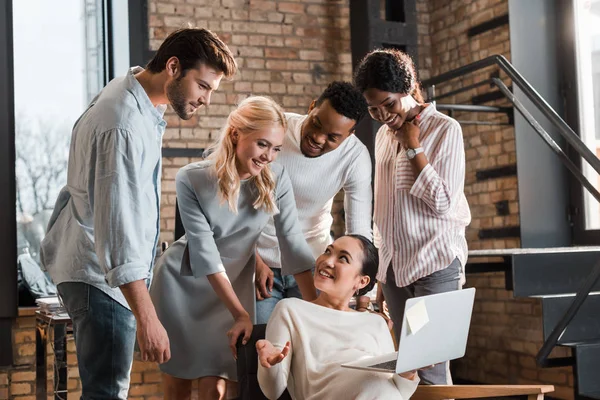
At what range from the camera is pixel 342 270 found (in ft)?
7.85

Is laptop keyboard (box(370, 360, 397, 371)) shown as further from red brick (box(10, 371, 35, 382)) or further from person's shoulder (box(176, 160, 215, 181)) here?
red brick (box(10, 371, 35, 382))

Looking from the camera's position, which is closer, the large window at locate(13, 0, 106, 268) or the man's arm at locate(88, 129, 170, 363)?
the man's arm at locate(88, 129, 170, 363)

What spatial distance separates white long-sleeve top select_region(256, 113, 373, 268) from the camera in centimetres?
274

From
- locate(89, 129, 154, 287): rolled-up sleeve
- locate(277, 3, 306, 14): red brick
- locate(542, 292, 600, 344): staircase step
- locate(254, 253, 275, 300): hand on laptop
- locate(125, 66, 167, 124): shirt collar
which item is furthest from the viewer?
locate(277, 3, 306, 14): red brick

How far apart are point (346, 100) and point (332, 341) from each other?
784mm

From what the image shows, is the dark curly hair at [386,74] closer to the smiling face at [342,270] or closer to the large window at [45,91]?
the smiling face at [342,270]

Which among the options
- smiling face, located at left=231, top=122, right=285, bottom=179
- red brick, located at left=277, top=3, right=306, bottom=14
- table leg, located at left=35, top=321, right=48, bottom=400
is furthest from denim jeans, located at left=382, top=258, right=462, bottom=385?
red brick, located at left=277, top=3, right=306, bottom=14

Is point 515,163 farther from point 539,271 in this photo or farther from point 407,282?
point 407,282

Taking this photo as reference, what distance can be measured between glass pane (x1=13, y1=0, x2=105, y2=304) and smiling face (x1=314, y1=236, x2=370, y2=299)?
111 inches

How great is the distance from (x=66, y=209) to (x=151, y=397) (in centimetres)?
326

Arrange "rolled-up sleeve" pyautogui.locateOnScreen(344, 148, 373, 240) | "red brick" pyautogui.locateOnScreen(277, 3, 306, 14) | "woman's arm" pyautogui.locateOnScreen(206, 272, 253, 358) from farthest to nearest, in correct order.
→ "red brick" pyautogui.locateOnScreen(277, 3, 306, 14) < "rolled-up sleeve" pyautogui.locateOnScreen(344, 148, 373, 240) < "woman's arm" pyautogui.locateOnScreen(206, 272, 253, 358)

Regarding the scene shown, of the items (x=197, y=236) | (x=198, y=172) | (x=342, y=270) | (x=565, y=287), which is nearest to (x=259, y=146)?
(x=198, y=172)

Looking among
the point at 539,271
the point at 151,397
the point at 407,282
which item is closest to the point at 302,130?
the point at 407,282

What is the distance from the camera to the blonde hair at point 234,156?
2375 millimetres
